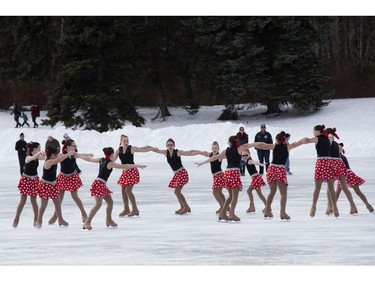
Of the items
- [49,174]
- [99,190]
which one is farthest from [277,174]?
[49,174]

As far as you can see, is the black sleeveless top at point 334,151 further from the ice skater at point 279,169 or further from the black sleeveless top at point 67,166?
the black sleeveless top at point 67,166

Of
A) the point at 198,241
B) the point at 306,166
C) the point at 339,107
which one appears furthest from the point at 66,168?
the point at 339,107

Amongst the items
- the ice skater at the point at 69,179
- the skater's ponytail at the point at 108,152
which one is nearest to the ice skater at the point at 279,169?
the skater's ponytail at the point at 108,152

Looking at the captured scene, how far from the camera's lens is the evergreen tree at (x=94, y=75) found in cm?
4603

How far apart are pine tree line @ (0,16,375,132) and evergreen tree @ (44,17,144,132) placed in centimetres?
6

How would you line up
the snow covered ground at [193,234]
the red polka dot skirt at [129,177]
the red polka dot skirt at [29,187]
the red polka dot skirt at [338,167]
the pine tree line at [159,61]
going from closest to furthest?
the snow covered ground at [193,234]
the red polka dot skirt at [29,187]
the red polka dot skirt at [338,167]
the red polka dot skirt at [129,177]
the pine tree line at [159,61]

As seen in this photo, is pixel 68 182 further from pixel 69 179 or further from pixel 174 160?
→ pixel 174 160

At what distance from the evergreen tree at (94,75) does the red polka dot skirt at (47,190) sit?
30097mm

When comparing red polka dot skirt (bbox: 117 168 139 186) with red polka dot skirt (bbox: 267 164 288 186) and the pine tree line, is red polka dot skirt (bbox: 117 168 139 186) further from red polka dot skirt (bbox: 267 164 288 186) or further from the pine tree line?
the pine tree line

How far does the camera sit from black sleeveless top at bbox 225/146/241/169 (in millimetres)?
16078

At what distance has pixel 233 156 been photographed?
16109mm

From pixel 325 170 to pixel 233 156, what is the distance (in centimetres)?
181

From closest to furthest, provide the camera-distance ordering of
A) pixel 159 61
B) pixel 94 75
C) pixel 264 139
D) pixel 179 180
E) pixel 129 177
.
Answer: pixel 129 177 < pixel 179 180 < pixel 264 139 < pixel 94 75 < pixel 159 61

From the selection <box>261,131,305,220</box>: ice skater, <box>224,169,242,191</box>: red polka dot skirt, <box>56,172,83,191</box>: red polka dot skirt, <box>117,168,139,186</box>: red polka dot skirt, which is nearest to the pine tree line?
<box>117,168,139,186</box>: red polka dot skirt
